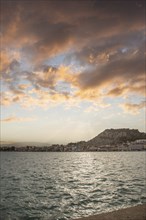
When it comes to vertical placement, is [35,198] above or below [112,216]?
below

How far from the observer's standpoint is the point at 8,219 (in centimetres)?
1792

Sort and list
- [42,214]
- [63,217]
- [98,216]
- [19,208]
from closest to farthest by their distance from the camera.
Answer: [98,216], [63,217], [42,214], [19,208]

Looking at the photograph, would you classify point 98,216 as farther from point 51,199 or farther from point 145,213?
point 51,199

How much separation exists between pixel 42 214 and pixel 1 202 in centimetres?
686

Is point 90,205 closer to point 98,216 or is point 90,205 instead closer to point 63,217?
point 63,217

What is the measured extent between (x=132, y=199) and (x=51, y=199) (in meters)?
7.87

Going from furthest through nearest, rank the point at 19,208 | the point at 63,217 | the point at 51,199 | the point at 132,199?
the point at 51,199, the point at 132,199, the point at 19,208, the point at 63,217

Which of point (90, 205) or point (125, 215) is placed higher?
point (125, 215)

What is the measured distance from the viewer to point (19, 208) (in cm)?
2134

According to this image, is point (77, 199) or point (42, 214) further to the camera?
point (77, 199)

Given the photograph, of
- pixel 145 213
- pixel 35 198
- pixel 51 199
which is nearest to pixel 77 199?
pixel 51 199

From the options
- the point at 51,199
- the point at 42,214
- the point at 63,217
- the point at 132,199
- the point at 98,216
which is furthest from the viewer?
the point at 51,199

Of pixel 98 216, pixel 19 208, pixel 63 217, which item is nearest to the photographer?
pixel 98 216

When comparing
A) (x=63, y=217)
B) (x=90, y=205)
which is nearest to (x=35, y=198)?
(x=90, y=205)
